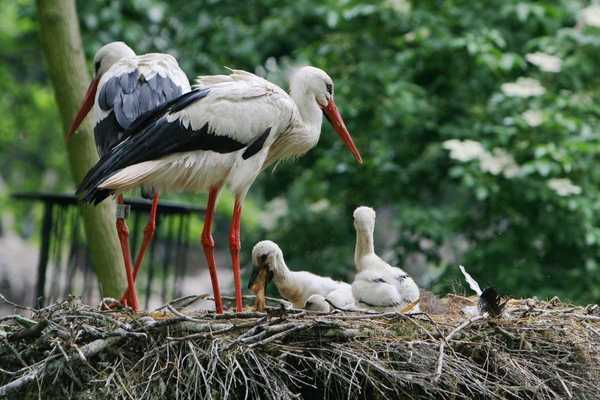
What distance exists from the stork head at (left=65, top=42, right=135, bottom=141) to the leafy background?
2165mm

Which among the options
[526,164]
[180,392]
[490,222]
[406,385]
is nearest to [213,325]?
[180,392]

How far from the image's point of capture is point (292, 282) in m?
5.91

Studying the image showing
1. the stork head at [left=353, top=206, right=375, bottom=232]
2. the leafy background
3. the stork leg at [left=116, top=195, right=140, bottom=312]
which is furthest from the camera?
the leafy background

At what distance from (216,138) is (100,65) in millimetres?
1511

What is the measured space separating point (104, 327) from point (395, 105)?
15.2ft

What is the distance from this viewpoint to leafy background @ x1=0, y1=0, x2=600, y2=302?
26.5ft

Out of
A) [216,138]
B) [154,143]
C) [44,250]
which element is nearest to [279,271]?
[216,138]

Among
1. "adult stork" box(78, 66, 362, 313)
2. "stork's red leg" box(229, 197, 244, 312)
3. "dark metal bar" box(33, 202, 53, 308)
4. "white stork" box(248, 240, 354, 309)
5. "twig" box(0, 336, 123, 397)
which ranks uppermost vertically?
"adult stork" box(78, 66, 362, 313)

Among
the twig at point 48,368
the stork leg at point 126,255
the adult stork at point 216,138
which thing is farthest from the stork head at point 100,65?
the twig at point 48,368

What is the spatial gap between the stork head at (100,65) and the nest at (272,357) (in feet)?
5.95

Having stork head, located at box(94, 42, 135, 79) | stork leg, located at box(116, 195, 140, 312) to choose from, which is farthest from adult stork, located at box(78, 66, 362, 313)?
stork head, located at box(94, 42, 135, 79)

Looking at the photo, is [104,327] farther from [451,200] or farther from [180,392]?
[451,200]

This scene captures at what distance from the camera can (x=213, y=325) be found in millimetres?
4414

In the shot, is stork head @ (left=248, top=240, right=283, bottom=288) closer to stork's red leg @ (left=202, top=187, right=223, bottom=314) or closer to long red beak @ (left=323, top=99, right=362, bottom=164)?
stork's red leg @ (left=202, top=187, right=223, bottom=314)
